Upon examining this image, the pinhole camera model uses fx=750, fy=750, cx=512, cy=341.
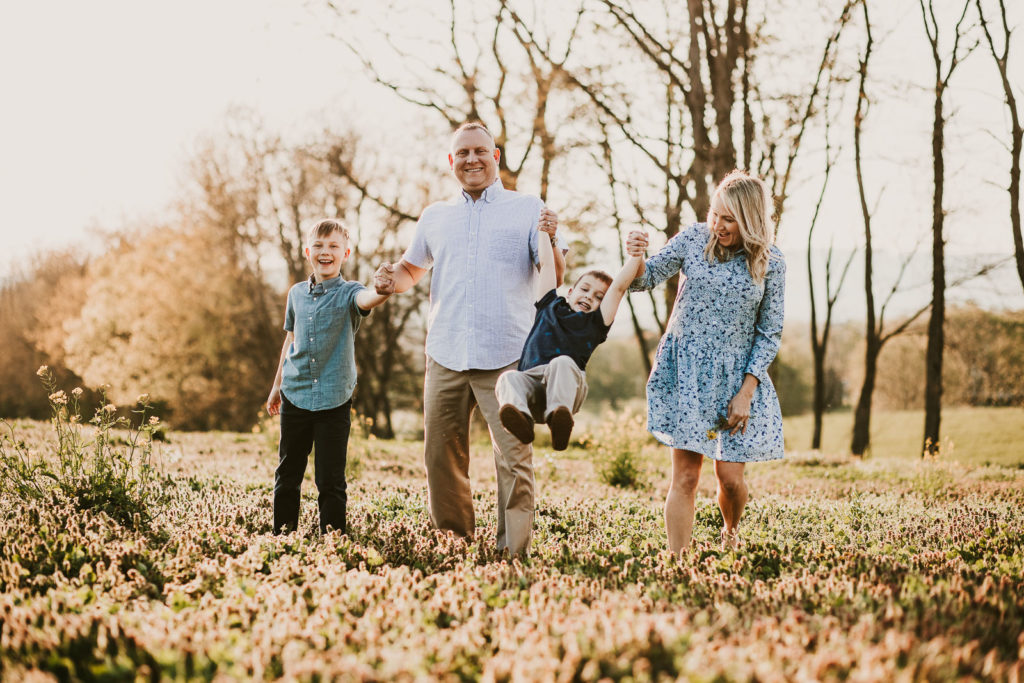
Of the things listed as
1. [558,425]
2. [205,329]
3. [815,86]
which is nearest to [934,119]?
[815,86]

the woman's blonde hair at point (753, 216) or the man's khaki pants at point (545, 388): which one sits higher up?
the woman's blonde hair at point (753, 216)

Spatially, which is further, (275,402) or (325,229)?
(275,402)

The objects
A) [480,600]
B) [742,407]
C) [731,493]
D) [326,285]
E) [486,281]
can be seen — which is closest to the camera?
[480,600]

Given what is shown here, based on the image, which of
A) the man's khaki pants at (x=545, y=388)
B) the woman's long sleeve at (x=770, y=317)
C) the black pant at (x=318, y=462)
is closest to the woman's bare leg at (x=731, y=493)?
the woman's long sleeve at (x=770, y=317)

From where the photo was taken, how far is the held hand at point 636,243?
4.36m

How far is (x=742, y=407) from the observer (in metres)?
4.48

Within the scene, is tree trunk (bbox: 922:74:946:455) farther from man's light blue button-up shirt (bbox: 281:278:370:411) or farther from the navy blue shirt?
man's light blue button-up shirt (bbox: 281:278:370:411)

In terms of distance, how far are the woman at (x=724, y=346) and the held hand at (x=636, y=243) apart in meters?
0.28

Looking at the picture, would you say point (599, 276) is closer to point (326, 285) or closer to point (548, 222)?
point (548, 222)

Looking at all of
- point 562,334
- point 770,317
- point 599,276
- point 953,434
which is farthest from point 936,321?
point 562,334

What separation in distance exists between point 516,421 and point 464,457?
1.31 meters

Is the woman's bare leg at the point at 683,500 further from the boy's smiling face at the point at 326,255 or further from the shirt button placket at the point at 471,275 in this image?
the boy's smiling face at the point at 326,255

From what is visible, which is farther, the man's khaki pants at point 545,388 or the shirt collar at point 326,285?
the shirt collar at point 326,285

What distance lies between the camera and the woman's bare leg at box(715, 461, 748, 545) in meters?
4.69
